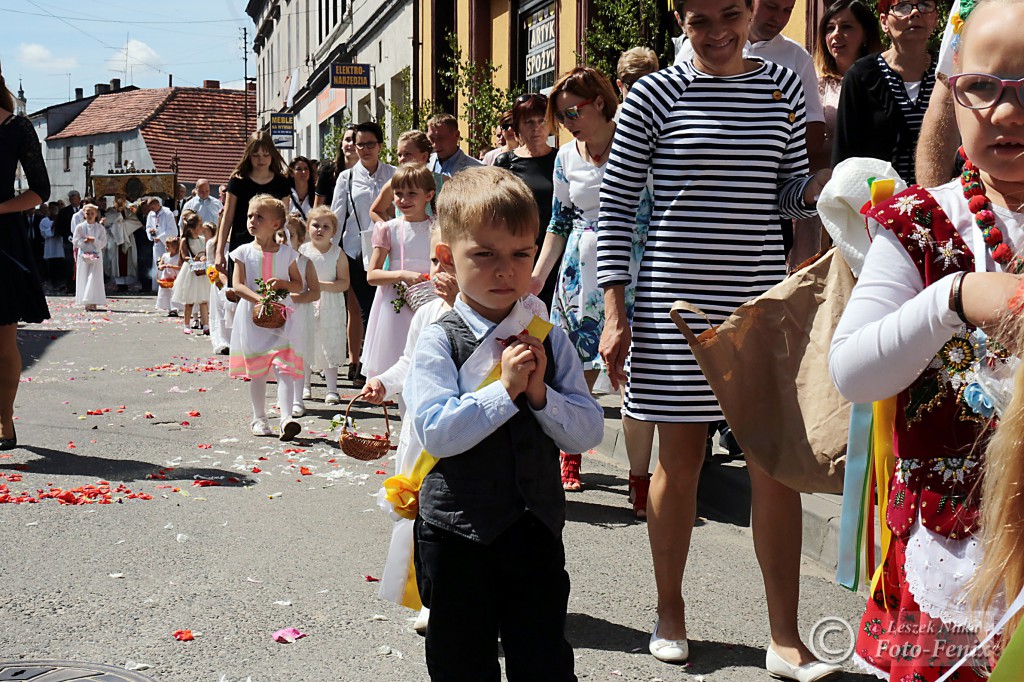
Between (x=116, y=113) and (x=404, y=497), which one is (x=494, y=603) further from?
(x=116, y=113)

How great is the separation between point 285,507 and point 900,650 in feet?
14.1

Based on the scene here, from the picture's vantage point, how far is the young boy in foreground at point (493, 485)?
2.79 metres

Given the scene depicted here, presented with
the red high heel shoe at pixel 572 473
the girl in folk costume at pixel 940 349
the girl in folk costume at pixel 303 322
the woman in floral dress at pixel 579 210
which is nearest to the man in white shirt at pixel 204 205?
the girl in folk costume at pixel 303 322

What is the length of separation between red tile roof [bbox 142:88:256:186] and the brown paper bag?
197 feet

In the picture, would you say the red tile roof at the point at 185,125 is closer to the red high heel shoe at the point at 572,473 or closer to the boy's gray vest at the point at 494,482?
the red high heel shoe at the point at 572,473

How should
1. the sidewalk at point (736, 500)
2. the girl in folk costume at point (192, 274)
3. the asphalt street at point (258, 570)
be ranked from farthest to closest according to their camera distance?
1. the girl in folk costume at point (192, 274)
2. the sidewalk at point (736, 500)
3. the asphalt street at point (258, 570)

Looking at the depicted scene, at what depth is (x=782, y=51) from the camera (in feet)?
17.7

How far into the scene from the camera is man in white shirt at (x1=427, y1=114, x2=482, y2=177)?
8.16m

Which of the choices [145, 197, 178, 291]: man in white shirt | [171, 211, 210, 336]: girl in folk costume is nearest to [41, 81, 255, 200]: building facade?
[145, 197, 178, 291]: man in white shirt

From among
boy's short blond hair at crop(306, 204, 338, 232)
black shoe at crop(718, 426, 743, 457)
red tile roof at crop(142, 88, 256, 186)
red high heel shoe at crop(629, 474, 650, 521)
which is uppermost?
red tile roof at crop(142, 88, 256, 186)

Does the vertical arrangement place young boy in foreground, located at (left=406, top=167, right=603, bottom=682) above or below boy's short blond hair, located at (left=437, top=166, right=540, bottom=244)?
below

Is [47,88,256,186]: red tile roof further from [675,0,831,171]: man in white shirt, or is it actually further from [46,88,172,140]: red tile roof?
[675,0,831,171]: man in white shirt

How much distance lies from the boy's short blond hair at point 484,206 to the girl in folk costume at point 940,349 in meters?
0.95

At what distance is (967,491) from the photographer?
208 centimetres
